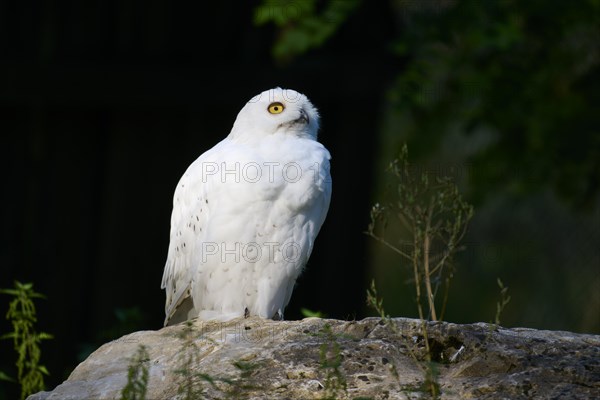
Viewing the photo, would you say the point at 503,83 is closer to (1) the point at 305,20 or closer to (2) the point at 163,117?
(1) the point at 305,20

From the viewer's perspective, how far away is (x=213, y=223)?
5.36 m

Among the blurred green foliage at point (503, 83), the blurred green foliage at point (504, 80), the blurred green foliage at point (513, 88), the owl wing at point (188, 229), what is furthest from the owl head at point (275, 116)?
the blurred green foliage at point (513, 88)

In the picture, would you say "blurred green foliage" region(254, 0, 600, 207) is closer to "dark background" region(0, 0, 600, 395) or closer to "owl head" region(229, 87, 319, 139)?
"dark background" region(0, 0, 600, 395)

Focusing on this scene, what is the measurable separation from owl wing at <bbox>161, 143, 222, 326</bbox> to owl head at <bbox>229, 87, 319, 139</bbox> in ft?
0.72

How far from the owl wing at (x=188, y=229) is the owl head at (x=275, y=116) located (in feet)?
0.72

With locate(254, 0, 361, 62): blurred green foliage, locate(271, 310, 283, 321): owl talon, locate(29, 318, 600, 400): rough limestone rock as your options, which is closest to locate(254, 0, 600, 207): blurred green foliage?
locate(254, 0, 361, 62): blurred green foliage

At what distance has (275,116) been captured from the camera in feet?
18.1

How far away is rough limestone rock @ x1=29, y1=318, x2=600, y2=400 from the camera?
3529 millimetres

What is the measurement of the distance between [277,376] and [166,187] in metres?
A: 4.84

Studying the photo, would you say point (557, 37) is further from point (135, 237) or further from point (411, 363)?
point (411, 363)

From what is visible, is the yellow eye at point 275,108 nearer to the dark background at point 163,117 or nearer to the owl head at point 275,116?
the owl head at point 275,116

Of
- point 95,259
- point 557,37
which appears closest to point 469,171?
point 557,37

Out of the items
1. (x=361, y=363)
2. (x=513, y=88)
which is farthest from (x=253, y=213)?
(x=513, y=88)

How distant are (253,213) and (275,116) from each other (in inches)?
23.8
